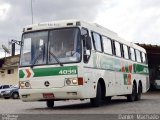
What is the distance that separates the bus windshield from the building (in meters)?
42.7

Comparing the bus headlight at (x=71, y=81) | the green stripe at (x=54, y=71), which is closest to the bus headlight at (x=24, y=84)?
the green stripe at (x=54, y=71)

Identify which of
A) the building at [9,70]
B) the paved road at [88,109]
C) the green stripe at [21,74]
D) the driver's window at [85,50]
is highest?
the building at [9,70]

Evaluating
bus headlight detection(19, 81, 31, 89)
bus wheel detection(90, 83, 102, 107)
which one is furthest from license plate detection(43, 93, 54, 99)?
bus wheel detection(90, 83, 102, 107)

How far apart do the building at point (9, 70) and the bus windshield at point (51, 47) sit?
42689 millimetres

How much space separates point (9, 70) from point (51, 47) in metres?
45.3

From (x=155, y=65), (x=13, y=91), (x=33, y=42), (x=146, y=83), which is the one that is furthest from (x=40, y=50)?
(x=155, y=65)

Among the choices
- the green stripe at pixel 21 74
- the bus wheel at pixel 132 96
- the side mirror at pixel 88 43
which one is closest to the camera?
the side mirror at pixel 88 43

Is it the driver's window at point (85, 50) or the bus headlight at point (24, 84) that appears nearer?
the driver's window at point (85, 50)

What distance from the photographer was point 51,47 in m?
16.5

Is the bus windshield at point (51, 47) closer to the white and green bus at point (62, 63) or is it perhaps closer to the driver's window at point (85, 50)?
the white and green bus at point (62, 63)

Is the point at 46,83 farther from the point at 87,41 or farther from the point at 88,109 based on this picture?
the point at 87,41

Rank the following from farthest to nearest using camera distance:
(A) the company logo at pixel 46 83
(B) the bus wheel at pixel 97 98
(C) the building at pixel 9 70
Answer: (C) the building at pixel 9 70
(B) the bus wheel at pixel 97 98
(A) the company logo at pixel 46 83

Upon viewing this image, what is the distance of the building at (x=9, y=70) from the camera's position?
196 ft

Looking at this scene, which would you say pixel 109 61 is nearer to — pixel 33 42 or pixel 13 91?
pixel 33 42
